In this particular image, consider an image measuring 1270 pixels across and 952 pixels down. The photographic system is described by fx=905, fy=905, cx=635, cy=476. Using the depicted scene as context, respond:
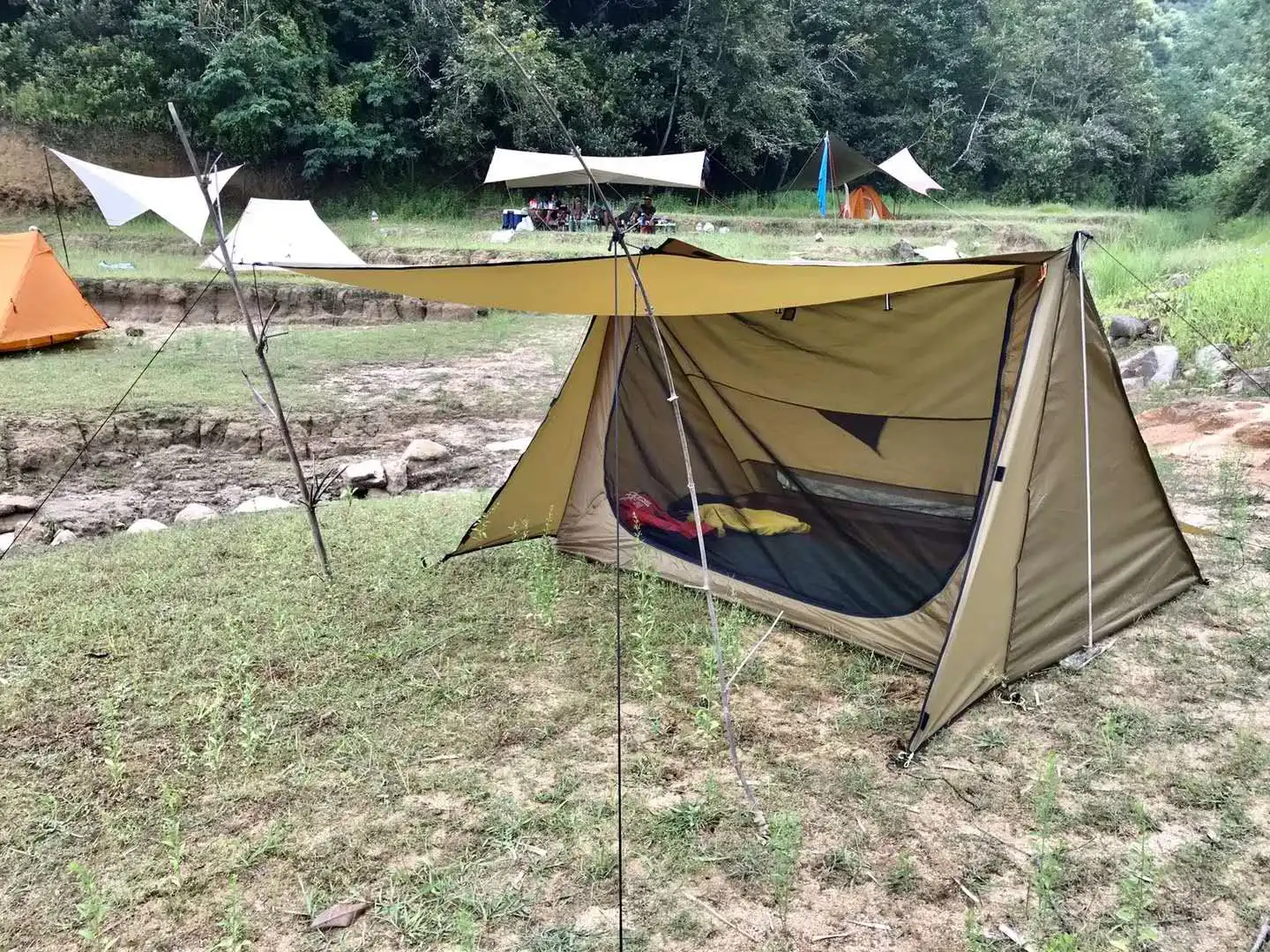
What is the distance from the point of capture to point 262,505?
5.57 m

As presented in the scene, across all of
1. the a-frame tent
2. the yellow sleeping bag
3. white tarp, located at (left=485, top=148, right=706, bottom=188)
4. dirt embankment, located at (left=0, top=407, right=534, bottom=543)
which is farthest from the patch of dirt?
white tarp, located at (left=485, top=148, right=706, bottom=188)

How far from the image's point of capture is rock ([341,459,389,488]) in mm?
6082

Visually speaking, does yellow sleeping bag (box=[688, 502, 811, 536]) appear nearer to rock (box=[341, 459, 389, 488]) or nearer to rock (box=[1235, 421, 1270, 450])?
rock (box=[341, 459, 389, 488])

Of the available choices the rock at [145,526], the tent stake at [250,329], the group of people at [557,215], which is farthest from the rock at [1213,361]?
the group of people at [557,215]

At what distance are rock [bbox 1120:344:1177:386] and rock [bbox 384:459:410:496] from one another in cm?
566

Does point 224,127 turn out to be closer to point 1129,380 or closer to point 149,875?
point 1129,380

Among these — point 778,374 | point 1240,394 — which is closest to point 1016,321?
point 778,374

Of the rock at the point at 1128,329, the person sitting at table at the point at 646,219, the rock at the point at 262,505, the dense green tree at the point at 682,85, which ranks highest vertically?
the dense green tree at the point at 682,85

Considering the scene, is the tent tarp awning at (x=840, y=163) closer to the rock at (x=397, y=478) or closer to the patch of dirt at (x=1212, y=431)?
the patch of dirt at (x=1212, y=431)

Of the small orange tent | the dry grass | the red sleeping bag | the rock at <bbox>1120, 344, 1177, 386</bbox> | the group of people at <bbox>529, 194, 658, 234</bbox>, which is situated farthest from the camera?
the group of people at <bbox>529, 194, 658, 234</bbox>

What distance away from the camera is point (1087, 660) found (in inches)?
124

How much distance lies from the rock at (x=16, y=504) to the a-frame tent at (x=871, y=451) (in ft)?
11.4

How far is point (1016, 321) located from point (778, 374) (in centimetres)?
101

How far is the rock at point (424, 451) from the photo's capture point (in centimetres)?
651
